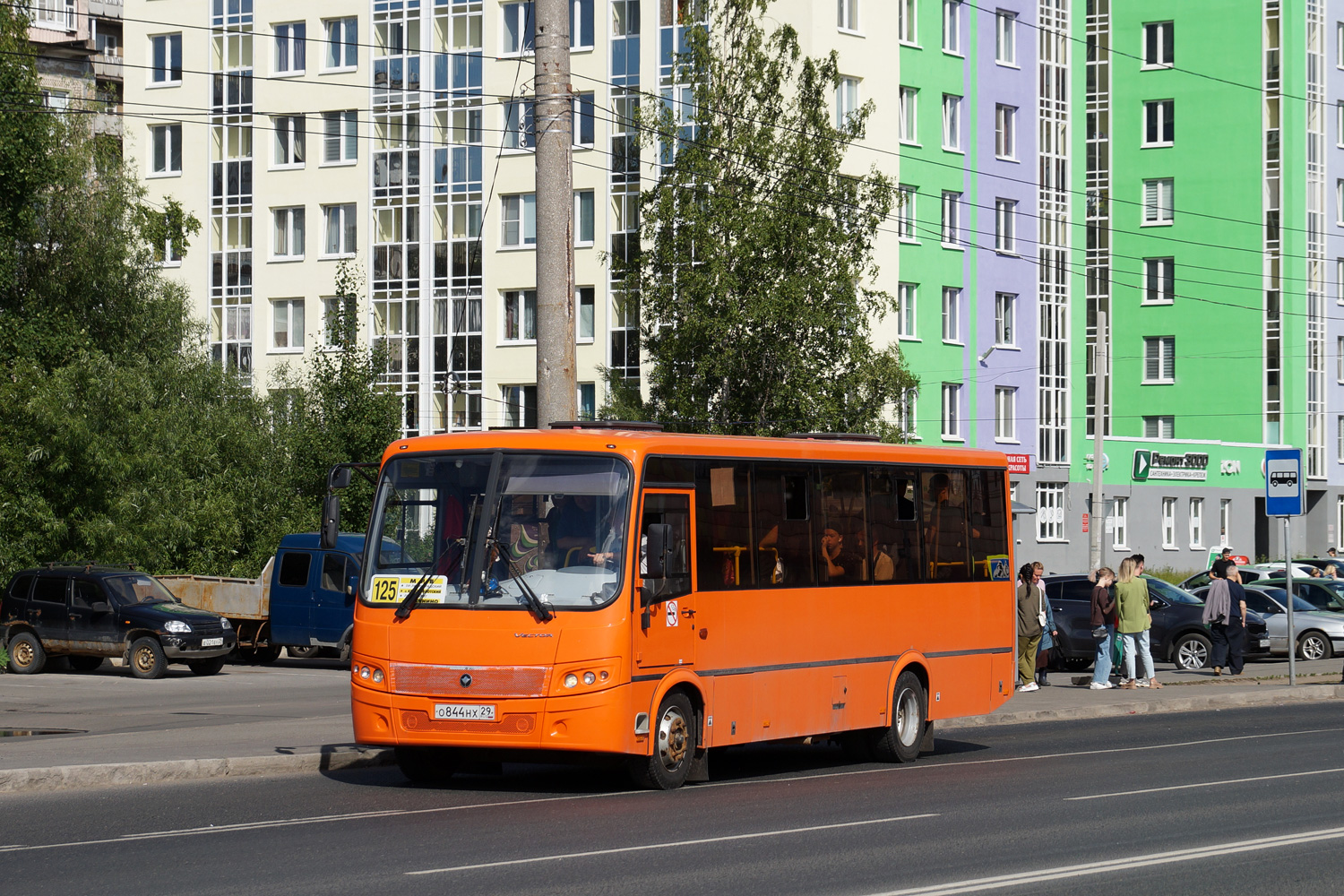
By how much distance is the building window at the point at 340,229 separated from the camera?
63594 mm

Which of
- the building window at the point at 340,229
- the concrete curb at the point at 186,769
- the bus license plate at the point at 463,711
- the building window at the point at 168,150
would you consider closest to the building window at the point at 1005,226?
the building window at the point at 340,229

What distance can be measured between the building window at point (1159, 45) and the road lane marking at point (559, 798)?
197 feet

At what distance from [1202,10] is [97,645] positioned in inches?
2280

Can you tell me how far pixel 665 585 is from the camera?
14344 mm

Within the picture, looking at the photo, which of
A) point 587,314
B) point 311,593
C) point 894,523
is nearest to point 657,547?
point 894,523

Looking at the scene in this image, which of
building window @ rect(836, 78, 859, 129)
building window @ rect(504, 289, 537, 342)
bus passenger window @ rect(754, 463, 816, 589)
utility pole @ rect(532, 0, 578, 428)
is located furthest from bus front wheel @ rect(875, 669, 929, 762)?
building window @ rect(504, 289, 537, 342)

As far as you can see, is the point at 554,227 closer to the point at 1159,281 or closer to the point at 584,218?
the point at 584,218

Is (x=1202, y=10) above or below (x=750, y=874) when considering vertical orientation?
above

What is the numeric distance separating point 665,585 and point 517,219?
4832 cm

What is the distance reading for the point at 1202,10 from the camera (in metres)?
75.6

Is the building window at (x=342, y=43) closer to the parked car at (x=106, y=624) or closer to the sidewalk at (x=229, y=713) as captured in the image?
the sidewalk at (x=229, y=713)

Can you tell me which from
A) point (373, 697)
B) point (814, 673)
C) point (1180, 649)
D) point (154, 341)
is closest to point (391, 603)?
point (373, 697)

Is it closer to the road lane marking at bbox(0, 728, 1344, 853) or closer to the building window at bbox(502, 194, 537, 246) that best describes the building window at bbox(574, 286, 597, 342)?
the building window at bbox(502, 194, 537, 246)

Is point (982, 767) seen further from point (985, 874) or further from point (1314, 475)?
point (1314, 475)
